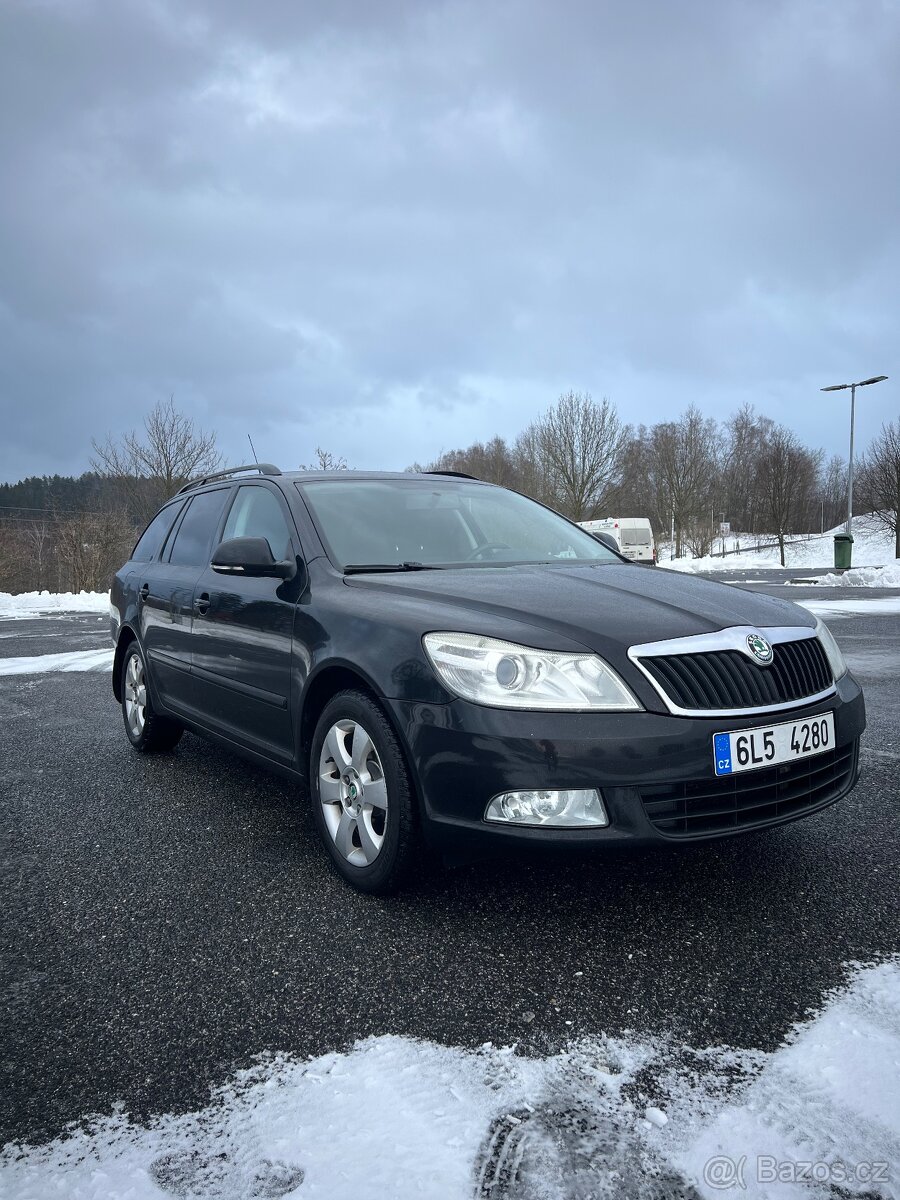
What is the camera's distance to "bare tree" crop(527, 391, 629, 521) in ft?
132

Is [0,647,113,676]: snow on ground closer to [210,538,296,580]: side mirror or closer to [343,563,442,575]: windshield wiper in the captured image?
[210,538,296,580]: side mirror

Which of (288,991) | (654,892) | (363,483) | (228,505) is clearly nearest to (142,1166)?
(288,991)

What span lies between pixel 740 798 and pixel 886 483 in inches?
1510

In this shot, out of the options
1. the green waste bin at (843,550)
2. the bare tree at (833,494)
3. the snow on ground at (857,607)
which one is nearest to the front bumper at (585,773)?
the snow on ground at (857,607)

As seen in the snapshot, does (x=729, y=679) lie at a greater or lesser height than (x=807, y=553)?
greater

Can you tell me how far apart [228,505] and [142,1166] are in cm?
332

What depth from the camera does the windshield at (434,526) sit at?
3.63 m

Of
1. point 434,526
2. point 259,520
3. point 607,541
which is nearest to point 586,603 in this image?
point 434,526

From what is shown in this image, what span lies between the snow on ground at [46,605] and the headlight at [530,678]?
701 inches

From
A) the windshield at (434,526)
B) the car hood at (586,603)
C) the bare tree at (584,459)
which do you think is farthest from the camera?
the bare tree at (584,459)

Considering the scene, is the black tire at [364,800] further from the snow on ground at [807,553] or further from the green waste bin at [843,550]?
the snow on ground at [807,553]

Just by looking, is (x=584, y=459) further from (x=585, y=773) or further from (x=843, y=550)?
(x=585, y=773)

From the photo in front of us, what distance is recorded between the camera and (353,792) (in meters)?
3.01

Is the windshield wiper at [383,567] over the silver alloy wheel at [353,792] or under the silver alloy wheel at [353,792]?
over
